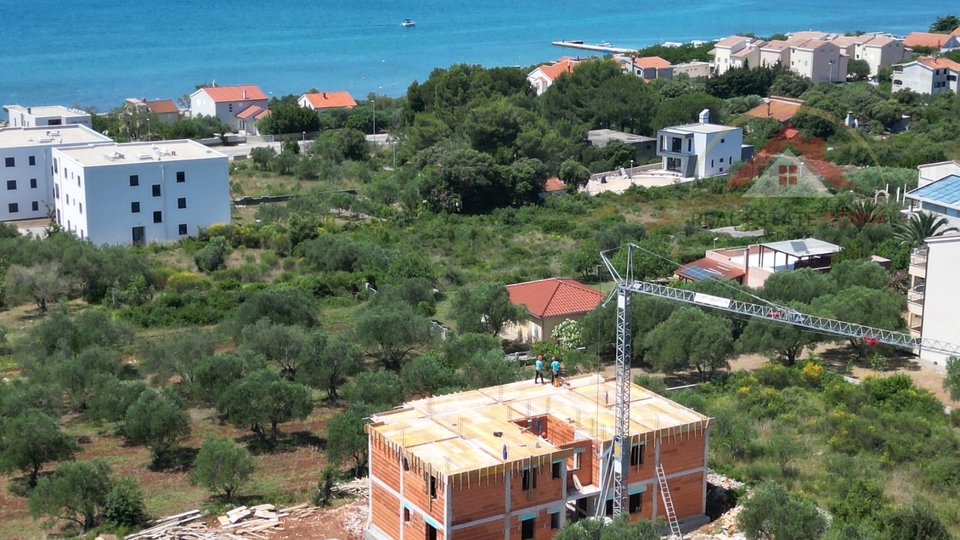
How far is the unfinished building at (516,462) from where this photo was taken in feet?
54.3

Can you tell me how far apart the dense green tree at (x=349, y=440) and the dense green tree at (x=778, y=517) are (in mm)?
6184

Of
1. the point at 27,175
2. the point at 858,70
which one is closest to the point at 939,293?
the point at 27,175

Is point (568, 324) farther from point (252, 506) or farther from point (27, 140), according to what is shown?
point (27, 140)

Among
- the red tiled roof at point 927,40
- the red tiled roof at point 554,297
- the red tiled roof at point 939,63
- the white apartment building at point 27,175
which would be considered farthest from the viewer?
the red tiled roof at point 927,40

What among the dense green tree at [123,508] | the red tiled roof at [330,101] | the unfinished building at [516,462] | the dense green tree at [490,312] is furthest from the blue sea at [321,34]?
the unfinished building at [516,462]

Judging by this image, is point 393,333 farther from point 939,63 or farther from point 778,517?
point 939,63

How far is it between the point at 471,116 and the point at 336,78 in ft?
157

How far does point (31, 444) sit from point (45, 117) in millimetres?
29814

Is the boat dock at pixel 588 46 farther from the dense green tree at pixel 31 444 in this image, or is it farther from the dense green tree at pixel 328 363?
the dense green tree at pixel 31 444

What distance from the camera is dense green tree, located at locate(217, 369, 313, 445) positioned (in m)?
21.0

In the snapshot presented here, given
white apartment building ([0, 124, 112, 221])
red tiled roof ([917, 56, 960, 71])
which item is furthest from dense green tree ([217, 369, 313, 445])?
red tiled roof ([917, 56, 960, 71])

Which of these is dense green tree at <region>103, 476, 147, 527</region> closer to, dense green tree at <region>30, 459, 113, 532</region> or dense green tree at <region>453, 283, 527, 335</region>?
dense green tree at <region>30, 459, 113, 532</region>

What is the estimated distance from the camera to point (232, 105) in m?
57.9

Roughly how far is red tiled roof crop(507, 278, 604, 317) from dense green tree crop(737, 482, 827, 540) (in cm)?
1070
